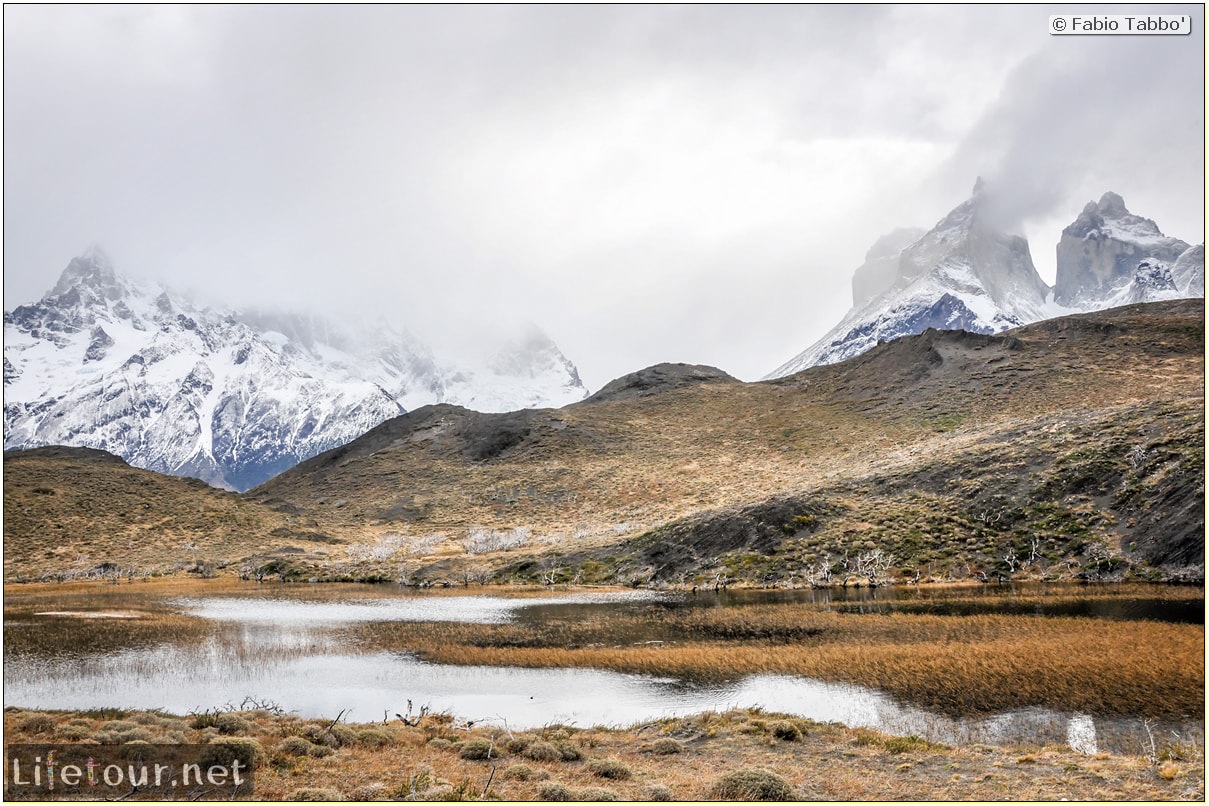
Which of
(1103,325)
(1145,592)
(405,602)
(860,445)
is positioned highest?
(1103,325)

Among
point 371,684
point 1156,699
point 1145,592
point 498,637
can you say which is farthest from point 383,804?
point 1145,592

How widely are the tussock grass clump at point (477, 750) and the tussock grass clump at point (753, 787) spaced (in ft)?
21.2

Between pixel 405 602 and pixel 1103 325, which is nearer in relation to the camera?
pixel 405 602

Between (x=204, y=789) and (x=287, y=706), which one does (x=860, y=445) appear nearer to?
(x=287, y=706)

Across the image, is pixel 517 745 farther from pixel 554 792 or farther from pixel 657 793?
pixel 657 793

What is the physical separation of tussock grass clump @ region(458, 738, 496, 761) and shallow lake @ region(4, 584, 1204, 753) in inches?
156

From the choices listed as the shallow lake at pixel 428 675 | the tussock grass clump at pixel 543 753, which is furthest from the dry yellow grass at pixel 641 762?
the shallow lake at pixel 428 675

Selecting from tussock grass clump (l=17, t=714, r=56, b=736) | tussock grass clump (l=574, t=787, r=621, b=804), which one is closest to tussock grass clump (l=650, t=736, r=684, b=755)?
tussock grass clump (l=574, t=787, r=621, b=804)

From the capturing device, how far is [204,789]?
1644 cm

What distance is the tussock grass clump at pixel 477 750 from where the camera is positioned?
19938 millimetres

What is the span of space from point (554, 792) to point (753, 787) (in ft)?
14.4

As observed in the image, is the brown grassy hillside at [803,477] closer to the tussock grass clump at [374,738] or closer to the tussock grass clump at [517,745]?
the tussock grass clump at [517,745]

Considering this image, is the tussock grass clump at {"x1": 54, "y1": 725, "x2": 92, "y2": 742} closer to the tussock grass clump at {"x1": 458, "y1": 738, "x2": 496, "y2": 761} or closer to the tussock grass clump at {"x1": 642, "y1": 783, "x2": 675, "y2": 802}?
the tussock grass clump at {"x1": 458, "y1": 738, "x2": 496, "y2": 761}

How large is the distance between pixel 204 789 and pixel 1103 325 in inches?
5860
